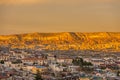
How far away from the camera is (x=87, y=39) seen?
89812 millimetres

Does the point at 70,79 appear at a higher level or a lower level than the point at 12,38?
lower

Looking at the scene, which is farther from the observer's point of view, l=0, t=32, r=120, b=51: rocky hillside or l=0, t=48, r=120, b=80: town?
l=0, t=32, r=120, b=51: rocky hillside

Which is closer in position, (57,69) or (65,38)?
(57,69)

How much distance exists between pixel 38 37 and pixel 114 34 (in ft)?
54.5

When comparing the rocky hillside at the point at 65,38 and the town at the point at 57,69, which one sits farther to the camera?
the rocky hillside at the point at 65,38

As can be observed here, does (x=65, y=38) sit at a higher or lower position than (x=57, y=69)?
higher

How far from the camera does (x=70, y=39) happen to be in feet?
293

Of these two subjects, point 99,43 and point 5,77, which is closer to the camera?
point 5,77

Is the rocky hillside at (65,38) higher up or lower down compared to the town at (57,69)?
higher up

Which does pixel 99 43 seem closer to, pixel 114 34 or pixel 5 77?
pixel 114 34

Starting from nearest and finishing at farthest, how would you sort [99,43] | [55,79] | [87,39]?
1. [55,79]
2. [99,43]
3. [87,39]

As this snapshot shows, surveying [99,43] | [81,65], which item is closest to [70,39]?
[99,43]

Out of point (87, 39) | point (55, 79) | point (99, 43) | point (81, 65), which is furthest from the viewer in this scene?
point (87, 39)

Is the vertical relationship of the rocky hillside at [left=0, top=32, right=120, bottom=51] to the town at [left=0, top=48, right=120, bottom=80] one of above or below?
above
